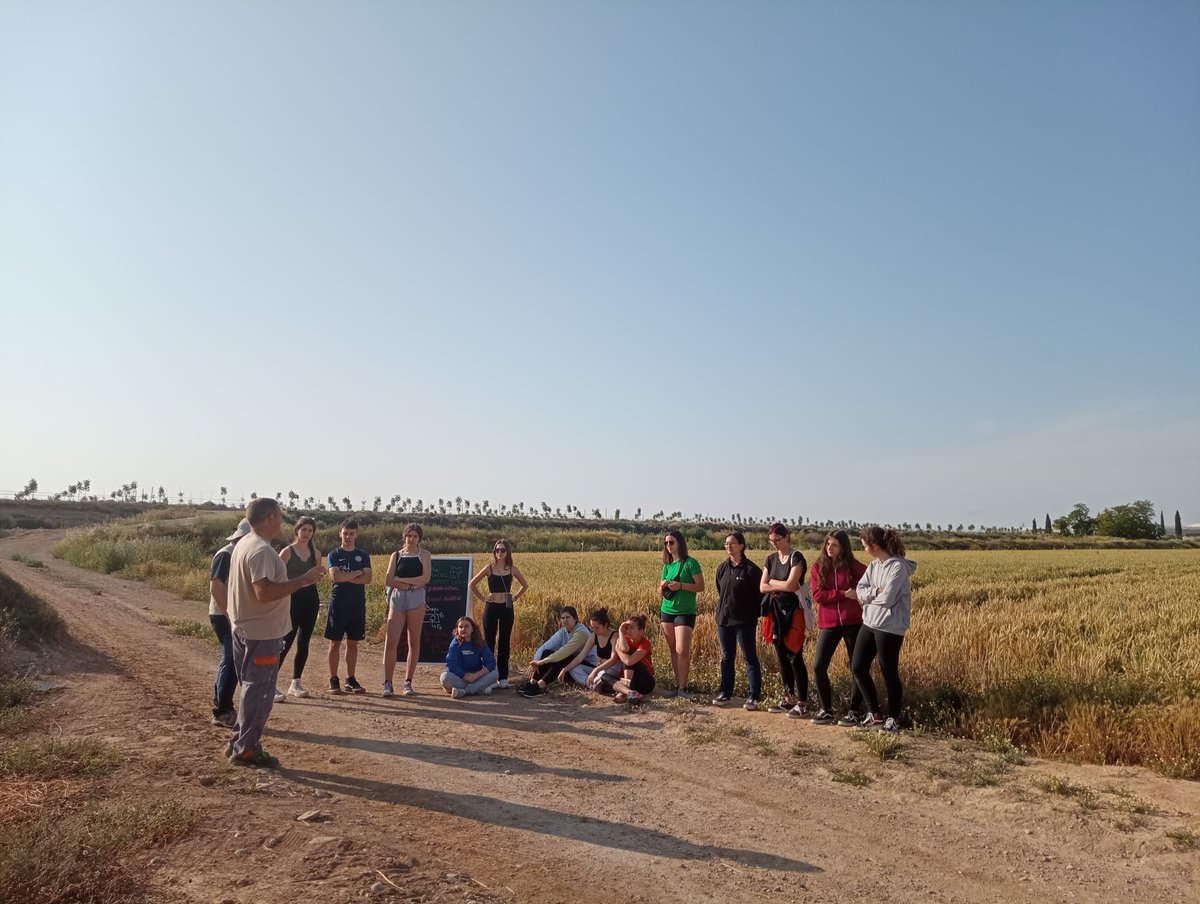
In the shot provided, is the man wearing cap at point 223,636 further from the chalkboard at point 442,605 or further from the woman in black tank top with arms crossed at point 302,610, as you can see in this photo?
the chalkboard at point 442,605

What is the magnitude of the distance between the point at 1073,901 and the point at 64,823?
18.6 feet

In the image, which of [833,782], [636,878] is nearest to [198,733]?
[636,878]

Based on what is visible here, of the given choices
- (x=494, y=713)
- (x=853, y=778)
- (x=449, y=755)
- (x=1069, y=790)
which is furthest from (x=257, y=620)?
(x=1069, y=790)

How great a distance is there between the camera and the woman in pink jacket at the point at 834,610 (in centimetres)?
790

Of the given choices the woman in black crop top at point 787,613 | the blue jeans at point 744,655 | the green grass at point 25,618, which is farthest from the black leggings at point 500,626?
the green grass at point 25,618

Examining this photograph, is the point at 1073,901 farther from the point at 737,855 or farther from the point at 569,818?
the point at 569,818

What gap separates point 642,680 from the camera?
9039 mm

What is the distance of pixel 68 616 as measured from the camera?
14.3 meters

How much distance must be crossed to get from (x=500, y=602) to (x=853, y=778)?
17.1 feet

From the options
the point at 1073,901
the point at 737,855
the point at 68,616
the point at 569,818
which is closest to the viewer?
the point at 1073,901

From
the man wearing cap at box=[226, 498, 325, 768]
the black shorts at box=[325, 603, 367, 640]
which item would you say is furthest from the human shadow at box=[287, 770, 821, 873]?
the black shorts at box=[325, 603, 367, 640]

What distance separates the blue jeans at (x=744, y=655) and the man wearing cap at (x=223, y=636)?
16.8ft

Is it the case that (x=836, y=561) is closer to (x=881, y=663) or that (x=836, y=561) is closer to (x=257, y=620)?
(x=881, y=663)

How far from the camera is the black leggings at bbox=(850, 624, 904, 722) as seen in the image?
730 cm
